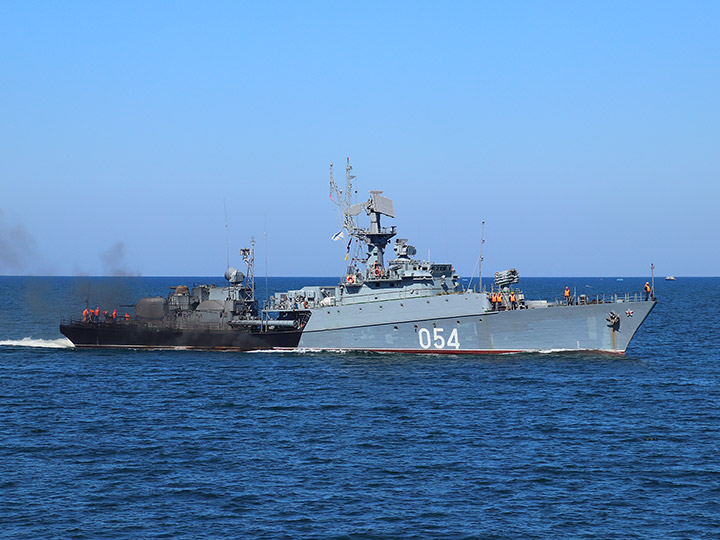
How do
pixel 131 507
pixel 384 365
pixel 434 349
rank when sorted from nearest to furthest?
pixel 131 507, pixel 384 365, pixel 434 349

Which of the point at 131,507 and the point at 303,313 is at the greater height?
the point at 303,313

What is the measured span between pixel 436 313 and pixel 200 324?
19128mm

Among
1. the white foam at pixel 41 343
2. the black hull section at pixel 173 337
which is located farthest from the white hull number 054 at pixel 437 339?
the white foam at pixel 41 343

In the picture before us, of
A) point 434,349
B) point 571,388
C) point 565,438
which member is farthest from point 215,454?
point 434,349

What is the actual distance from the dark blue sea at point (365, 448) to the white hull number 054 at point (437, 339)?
1058mm

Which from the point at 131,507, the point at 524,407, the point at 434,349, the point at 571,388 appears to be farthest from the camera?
the point at 434,349

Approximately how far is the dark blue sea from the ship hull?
3.90 ft

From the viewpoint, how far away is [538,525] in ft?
75.1

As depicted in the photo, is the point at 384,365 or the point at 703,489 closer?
the point at 703,489

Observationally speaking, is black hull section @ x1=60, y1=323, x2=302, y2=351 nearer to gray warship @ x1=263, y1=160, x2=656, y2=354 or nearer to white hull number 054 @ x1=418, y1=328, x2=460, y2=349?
gray warship @ x1=263, y1=160, x2=656, y2=354

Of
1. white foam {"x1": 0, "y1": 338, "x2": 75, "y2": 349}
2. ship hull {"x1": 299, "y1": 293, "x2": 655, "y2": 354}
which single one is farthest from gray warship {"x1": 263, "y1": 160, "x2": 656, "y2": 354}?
white foam {"x1": 0, "y1": 338, "x2": 75, "y2": 349}

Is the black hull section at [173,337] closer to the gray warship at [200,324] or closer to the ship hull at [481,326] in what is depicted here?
the gray warship at [200,324]

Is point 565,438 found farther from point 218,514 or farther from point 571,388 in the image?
point 218,514

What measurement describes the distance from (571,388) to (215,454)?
21.2m
